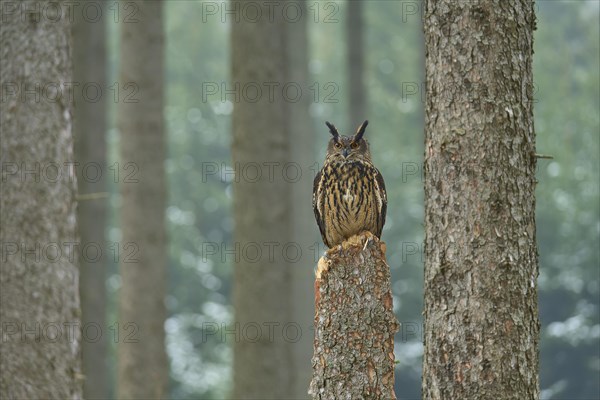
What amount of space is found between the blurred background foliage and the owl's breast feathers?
7.85 m

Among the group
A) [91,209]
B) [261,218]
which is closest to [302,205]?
[91,209]

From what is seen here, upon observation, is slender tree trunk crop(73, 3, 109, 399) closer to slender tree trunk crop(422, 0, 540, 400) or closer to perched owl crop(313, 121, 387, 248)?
perched owl crop(313, 121, 387, 248)

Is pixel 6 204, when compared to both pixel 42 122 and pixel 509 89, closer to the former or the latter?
pixel 42 122

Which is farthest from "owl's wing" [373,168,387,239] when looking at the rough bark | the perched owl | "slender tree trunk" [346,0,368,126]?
"slender tree trunk" [346,0,368,126]

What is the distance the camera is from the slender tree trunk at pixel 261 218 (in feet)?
35.6

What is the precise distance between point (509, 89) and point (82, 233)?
7970mm

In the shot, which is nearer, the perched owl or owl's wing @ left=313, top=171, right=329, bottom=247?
the perched owl

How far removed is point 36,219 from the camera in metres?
7.81

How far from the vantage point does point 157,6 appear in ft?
41.1

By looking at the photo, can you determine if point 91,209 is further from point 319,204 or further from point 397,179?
point 397,179

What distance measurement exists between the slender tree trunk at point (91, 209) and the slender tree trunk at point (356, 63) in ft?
14.7

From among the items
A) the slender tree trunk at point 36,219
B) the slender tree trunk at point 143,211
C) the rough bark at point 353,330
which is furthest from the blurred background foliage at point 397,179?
the rough bark at point 353,330

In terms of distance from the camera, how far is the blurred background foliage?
867 inches

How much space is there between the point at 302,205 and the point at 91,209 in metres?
3.44
